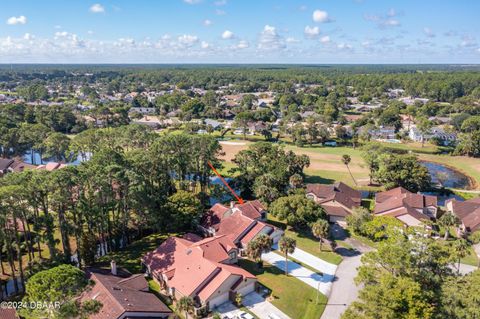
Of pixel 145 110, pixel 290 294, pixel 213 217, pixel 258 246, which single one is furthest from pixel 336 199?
pixel 145 110

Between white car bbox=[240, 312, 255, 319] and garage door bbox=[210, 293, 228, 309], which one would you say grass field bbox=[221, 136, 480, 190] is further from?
white car bbox=[240, 312, 255, 319]

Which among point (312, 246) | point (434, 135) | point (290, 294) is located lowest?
point (290, 294)

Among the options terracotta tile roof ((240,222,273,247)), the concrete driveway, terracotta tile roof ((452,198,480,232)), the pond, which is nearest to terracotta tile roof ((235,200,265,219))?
terracotta tile roof ((240,222,273,247))

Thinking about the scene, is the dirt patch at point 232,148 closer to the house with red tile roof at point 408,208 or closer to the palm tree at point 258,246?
the house with red tile roof at point 408,208

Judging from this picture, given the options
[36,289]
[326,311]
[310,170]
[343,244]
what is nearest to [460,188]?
[310,170]

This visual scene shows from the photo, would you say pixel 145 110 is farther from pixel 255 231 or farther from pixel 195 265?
pixel 195 265

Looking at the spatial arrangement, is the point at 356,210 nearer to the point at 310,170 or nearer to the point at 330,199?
the point at 330,199

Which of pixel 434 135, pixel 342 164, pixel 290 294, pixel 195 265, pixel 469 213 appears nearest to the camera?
pixel 290 294
